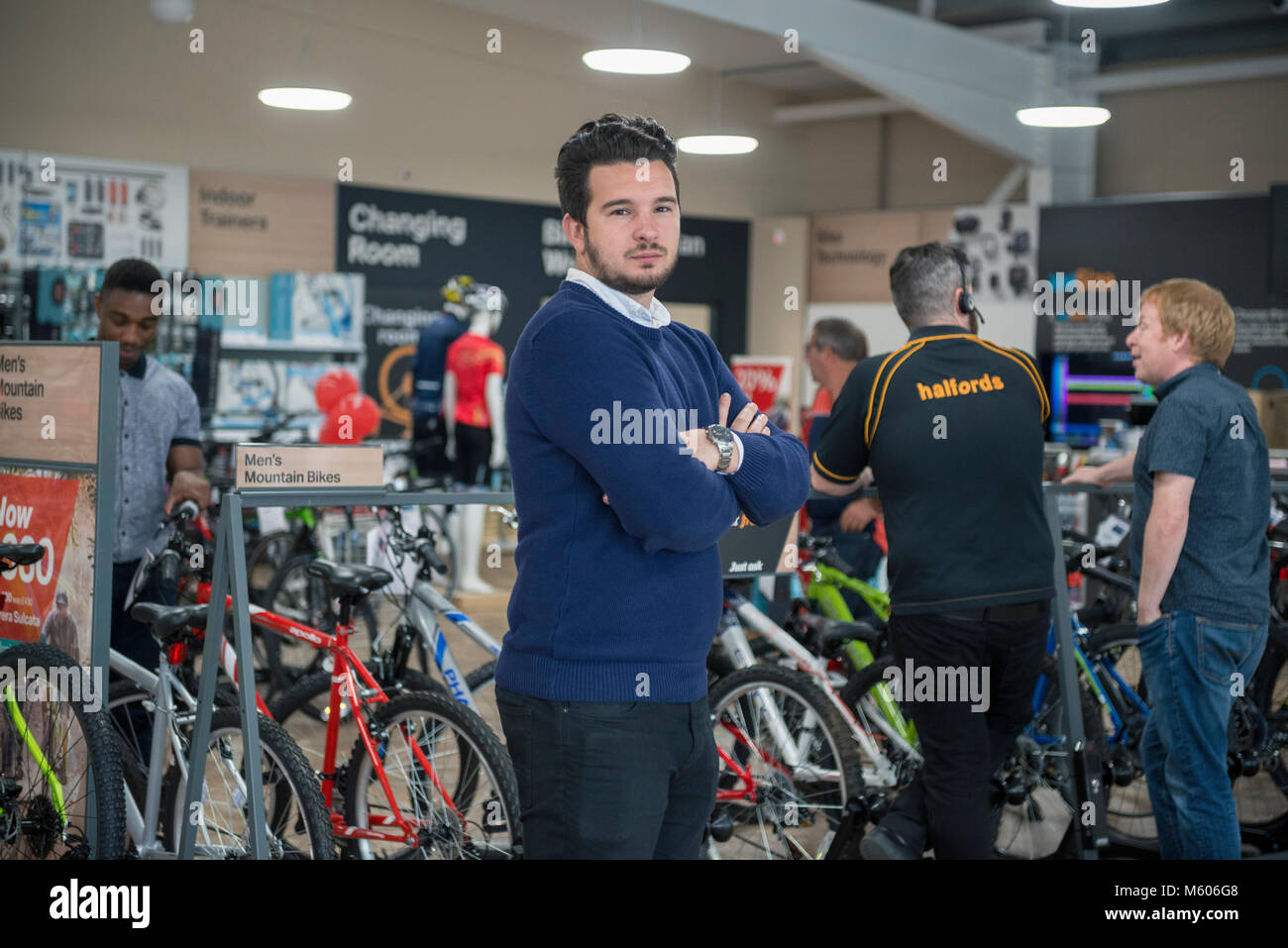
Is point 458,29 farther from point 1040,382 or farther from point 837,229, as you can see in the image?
point 1040,382

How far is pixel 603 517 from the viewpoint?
2010 millimetres

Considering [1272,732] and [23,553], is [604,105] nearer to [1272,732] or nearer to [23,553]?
[1272,732]

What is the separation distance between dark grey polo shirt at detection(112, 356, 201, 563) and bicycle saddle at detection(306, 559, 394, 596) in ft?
1.91

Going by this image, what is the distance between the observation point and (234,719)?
3.11 metres

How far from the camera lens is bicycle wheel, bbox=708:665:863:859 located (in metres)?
3.62

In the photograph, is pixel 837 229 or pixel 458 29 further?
pixel 837 229

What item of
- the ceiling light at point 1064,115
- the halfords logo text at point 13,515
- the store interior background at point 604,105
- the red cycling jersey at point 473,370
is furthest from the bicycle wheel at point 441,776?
the store interior background at point 604,105

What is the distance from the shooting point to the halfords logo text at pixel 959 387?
304cm

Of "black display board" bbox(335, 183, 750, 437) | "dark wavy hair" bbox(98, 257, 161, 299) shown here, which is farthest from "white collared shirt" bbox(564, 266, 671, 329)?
"black display board" bbox(335, 183, 750, 437)

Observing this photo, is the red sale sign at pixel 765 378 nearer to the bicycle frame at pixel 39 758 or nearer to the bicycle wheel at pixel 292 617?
the bicycle wheel at pixel 292 617

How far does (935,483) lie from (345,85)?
8714 mm

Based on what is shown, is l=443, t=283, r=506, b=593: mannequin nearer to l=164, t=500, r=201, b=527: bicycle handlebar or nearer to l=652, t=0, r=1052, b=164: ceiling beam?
l=652, t=0, r=1052, b=164: ceiling beam

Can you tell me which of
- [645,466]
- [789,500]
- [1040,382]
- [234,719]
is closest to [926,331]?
[1040,382]

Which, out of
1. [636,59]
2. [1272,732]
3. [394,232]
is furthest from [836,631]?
[394,232]
